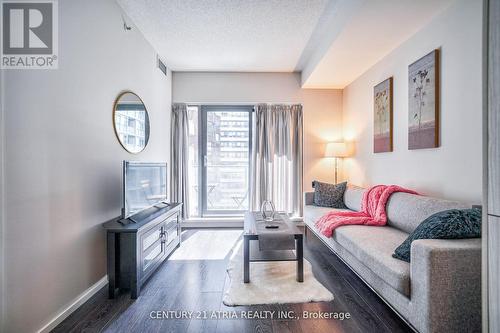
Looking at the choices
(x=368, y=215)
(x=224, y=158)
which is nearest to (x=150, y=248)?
(x=224, y=158)

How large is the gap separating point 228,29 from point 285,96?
176 centimetres

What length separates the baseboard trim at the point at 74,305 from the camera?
1.62m

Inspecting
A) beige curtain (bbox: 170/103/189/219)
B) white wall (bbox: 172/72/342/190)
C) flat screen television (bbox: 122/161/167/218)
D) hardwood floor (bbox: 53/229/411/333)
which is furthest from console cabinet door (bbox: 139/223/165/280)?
white wall (bbox: 172/72/342/190)

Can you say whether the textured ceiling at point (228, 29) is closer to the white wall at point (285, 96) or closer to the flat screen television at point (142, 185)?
the white wall at point (285, 96)

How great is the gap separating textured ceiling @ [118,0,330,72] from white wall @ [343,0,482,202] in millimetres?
1107

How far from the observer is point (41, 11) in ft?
5.48

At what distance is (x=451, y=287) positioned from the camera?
1300 millimetres

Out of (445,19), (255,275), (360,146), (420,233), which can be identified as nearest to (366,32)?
(445,19)

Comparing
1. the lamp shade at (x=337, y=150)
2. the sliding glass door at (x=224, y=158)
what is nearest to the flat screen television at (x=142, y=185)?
the sliding glass door at (x=224, y=158)

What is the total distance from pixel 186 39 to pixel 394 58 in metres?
2.72

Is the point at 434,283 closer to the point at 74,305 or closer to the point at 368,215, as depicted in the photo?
the point at 368,215

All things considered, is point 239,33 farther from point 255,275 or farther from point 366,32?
point 255,275

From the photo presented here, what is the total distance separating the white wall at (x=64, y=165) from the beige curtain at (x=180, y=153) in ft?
5.13

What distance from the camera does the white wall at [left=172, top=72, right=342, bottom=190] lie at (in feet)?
14.0
